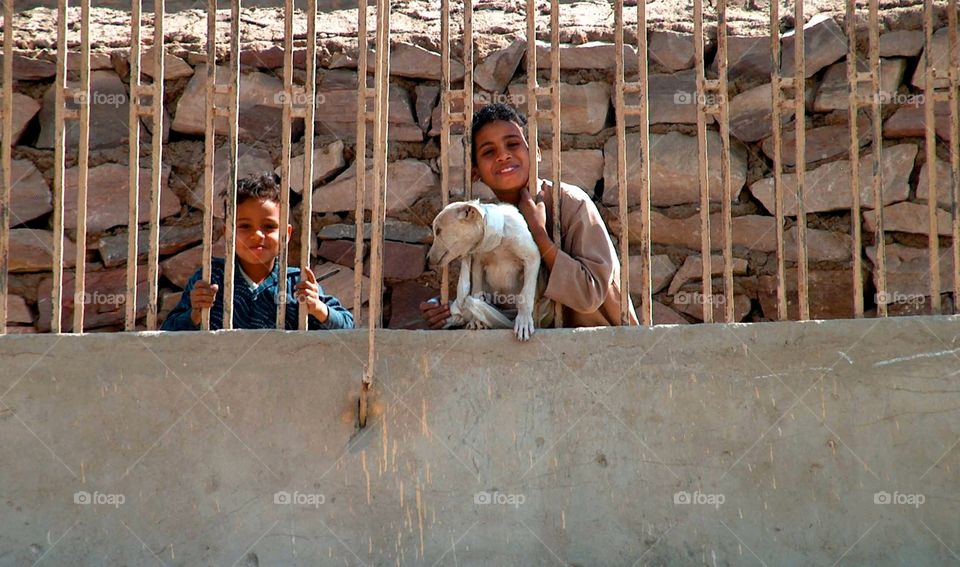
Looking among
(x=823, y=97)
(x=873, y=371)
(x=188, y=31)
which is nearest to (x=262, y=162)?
(x=188, y=31)

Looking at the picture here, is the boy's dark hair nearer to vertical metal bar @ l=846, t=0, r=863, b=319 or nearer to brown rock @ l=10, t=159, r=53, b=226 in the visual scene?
vertical metal bar @ l=846, t=0, r=863, b=319

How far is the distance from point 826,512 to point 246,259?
94.0 inches

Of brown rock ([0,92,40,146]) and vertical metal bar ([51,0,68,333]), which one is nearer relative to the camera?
vertical metal bar ([51,0,68,333])

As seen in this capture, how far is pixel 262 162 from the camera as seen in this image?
575 cm

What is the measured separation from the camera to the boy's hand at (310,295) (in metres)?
3.91

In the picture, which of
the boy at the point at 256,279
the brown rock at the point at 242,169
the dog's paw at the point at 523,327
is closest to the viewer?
the dog's paw at the point at 523,327

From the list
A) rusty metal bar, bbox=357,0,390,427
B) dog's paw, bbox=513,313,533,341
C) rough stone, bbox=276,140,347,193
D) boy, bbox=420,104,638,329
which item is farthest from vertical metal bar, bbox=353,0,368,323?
rough stone, bbox=276,140,347,193

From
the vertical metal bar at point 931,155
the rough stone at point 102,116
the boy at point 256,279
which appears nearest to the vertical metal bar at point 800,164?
the vertical metal bar at point 931,155

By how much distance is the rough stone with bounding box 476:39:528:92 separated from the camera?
226 inches

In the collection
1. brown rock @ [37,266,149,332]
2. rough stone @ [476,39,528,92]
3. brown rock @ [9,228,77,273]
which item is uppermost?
rough stone @ [476,39,528,92]

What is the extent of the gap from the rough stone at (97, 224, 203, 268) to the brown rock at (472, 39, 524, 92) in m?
1.28

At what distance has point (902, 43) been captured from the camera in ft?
18.3

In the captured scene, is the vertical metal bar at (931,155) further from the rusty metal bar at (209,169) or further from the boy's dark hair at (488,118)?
the rusty metal bar at (209,169)

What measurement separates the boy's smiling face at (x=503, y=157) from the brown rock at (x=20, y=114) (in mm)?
2635
